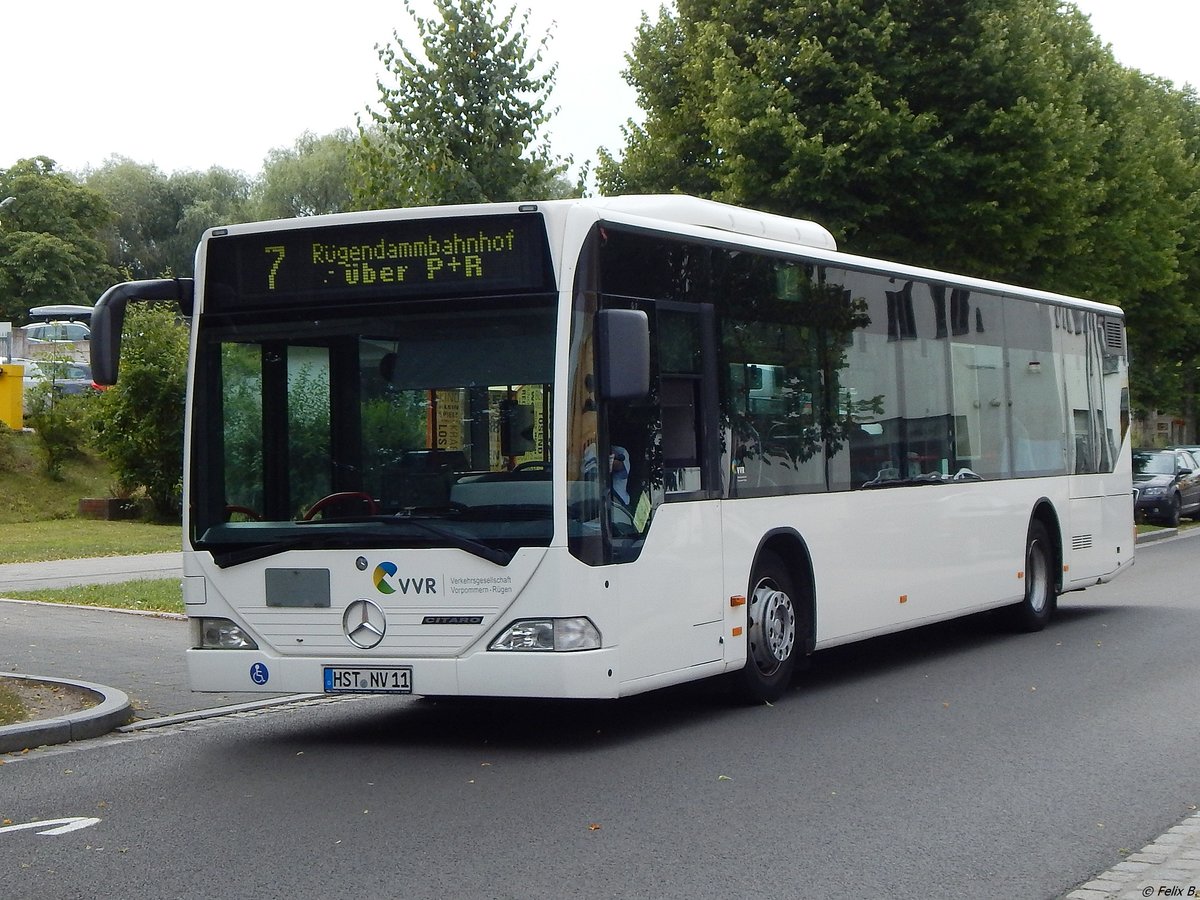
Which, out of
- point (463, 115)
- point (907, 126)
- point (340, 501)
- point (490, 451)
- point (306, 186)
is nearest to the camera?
point (490, 451)

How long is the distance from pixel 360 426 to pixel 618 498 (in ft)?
4.89

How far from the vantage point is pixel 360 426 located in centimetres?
934

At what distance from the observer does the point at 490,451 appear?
353 inches

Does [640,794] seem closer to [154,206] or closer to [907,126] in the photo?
[907,126]

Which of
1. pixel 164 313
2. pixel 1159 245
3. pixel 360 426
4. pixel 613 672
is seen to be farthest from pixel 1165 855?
pixel 1159 245

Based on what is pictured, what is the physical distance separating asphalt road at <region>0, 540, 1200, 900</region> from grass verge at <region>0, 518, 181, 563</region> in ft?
51.3

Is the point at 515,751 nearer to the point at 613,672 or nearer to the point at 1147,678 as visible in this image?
the point at 613,672

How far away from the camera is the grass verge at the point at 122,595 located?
17609mm

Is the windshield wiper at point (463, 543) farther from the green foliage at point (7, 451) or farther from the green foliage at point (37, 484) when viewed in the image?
the green foliage at point (7, 451)

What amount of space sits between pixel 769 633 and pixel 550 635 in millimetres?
2349

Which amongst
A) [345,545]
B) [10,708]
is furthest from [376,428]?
[10,708]

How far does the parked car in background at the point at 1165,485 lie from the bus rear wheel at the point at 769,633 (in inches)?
942

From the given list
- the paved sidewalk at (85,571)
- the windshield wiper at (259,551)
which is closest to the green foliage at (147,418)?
the paved sidewalk at (85,571)

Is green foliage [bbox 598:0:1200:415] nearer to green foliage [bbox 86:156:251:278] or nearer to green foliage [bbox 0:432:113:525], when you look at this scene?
green foliage [bbox 0:432:113:525]
